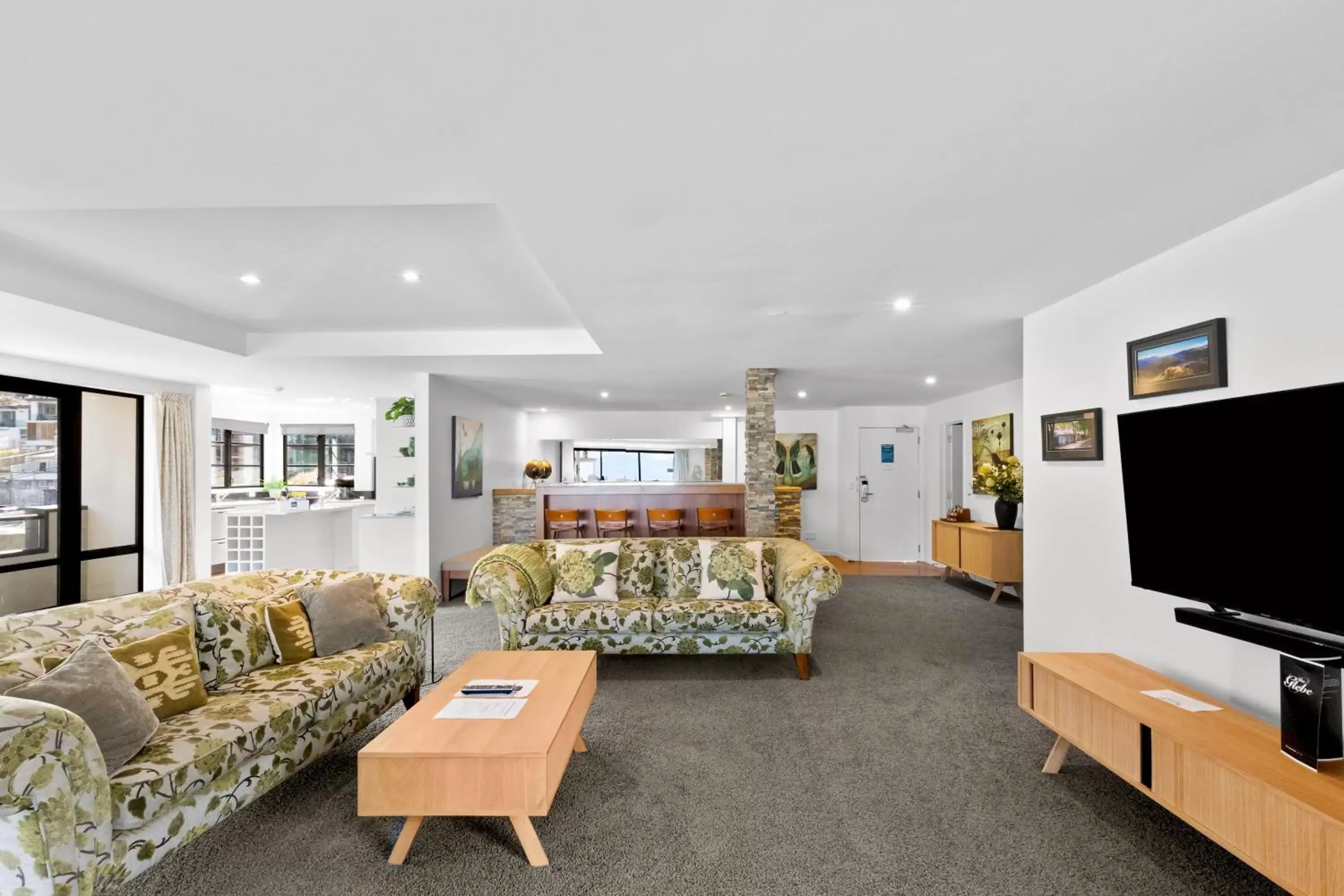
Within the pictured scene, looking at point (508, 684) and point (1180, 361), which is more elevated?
point (1180, 361)

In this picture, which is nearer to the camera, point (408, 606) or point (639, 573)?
point (408, 606)

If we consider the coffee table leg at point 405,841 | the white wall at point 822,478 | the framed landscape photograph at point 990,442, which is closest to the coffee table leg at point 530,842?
the coffee table leg at point 405,841

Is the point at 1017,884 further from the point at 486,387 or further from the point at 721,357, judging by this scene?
the point at 486,387

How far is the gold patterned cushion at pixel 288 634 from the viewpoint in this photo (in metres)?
2.94

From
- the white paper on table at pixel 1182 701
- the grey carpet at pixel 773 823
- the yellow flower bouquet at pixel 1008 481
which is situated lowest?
the grey carpet at pixel 773 823

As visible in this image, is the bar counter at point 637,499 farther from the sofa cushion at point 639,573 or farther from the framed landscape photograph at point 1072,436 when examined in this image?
the framed landscape photograph at point 1072,436

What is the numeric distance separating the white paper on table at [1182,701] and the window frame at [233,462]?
1186cm

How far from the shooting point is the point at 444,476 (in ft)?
21.7

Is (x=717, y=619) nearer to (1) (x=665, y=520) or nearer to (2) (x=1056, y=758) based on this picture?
(2) (x=1056, y=758)

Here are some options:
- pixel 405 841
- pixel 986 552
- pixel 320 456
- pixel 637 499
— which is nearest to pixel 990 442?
pixel 986 552

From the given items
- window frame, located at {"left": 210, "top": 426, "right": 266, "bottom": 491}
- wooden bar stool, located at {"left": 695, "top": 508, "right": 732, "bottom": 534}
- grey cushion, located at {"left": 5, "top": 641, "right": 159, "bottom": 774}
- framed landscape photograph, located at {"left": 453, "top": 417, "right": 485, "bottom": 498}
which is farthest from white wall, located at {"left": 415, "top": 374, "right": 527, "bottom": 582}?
window frame, located at {"left": 210, "top": 426, "right": 266, "bottom": 491}

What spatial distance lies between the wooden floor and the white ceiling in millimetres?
4908

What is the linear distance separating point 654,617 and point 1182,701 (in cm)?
265

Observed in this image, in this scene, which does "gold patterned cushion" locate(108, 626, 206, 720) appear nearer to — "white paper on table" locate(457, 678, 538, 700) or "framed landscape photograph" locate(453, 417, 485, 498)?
"white paper on table" locate(457, 678, 538, 700)
